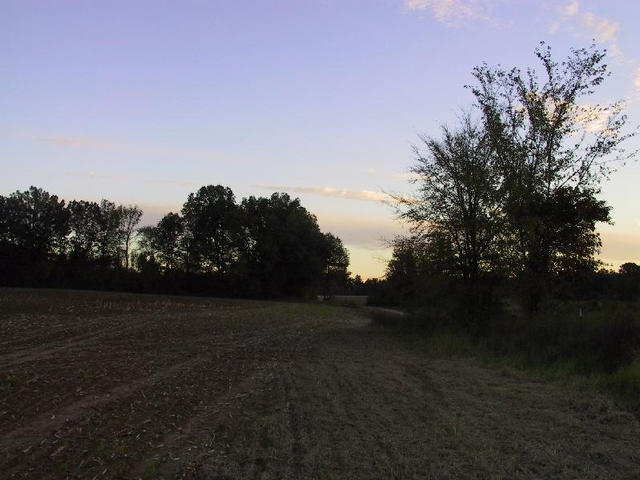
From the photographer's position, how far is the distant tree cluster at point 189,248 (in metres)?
79.7

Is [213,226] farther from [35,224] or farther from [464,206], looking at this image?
[464,206]

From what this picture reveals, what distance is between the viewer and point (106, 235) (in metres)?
96.2

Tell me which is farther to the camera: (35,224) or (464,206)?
(35,224)

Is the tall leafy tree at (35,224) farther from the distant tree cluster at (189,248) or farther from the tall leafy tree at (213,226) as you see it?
the tall leafy tree at (213,226)

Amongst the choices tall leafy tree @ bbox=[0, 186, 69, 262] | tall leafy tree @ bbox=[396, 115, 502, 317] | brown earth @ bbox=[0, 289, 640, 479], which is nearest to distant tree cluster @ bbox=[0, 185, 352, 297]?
tall leafy tree @ bbox=[0, 186, 69, 262]

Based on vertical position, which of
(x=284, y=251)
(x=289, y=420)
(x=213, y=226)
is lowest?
(x=289, y=420)

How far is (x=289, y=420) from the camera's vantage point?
8.34m

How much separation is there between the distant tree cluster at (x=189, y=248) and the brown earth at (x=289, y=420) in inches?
2543

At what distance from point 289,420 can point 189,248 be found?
81206 mm

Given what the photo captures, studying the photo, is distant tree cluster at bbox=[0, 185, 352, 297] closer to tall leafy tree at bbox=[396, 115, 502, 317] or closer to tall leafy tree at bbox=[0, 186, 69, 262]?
tall leafy tree at bbox=[0, 186, 69, 262]

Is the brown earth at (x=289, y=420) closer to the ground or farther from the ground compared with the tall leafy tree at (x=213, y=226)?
closer to the ground

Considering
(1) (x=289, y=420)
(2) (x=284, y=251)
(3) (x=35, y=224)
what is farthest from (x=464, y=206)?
(3) (x=35, y=224)

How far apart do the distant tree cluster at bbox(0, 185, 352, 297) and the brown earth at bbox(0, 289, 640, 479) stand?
64.6 meters

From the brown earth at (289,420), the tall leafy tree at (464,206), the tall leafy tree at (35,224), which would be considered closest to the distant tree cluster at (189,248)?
the tall leafy tree at (35,224)
